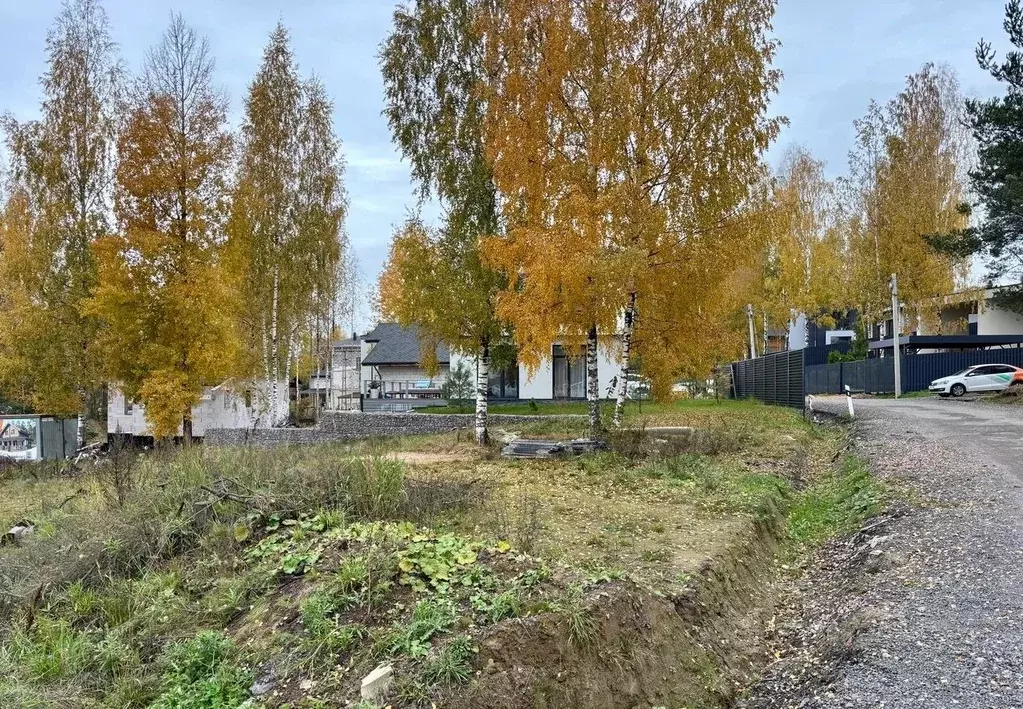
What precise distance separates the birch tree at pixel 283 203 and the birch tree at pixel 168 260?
4912mm

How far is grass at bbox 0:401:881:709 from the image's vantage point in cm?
394

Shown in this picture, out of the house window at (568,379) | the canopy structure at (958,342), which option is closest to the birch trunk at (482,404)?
the house window at (568,379)

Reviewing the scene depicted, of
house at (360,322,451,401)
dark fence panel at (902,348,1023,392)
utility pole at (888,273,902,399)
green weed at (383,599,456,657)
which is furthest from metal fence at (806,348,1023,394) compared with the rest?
green weed at (383,599,456,657)

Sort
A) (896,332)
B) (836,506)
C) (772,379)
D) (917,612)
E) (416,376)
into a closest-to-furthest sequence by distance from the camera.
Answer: (917,612), (836,506), (772,379), (896,332), (416,376)

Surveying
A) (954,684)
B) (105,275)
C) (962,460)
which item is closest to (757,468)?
(962,460)

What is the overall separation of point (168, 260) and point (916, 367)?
30319 mm

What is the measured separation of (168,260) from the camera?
15.9m

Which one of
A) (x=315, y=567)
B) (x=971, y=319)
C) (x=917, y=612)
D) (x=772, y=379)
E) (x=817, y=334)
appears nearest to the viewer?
(x=917, y=612)

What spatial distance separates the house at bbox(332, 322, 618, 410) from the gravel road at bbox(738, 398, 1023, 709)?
1592 centimetres

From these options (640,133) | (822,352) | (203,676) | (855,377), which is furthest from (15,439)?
(822,352)

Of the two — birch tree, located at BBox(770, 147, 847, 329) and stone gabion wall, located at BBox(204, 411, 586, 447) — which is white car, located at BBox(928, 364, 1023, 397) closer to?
birch tree, located at BBox(770, 147, 847, 329)

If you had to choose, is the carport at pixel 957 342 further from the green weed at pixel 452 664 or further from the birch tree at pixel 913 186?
the green weed at pixel 452 664

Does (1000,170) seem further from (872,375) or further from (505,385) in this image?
(505,385)

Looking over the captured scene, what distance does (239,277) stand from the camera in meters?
16.8
